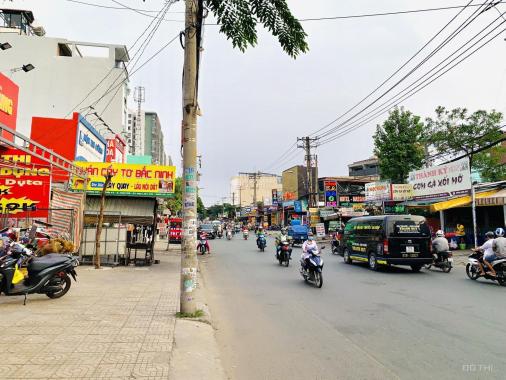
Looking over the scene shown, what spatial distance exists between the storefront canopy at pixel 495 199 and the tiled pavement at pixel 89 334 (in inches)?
653

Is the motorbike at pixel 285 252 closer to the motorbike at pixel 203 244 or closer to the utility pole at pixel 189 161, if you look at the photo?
the motorbike at pixel 203 244

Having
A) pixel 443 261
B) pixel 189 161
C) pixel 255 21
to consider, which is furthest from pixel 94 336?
pixel 443 261

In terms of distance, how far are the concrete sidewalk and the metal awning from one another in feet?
21.0

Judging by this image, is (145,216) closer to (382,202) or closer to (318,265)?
(318,265)

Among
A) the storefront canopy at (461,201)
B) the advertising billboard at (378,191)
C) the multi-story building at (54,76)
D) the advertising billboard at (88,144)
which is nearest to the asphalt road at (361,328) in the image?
the storefront canopy at (461,201)

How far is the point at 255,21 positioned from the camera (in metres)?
5.32

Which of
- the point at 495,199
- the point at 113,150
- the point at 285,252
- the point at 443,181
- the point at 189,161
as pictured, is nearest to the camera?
the point at 189,161

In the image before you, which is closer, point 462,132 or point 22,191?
point 22,191

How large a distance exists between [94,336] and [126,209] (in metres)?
10.9

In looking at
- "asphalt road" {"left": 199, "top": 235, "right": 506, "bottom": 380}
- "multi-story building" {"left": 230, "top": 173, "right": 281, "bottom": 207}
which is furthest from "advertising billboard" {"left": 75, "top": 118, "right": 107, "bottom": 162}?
"multi-story building" {"left": 230, "top": 173, "right": 281, "bottom": 207}

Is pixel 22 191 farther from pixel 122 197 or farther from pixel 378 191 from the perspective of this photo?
pixel 378 191

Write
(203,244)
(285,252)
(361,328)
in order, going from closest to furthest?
(361,328)
(285,252)
(203,244)

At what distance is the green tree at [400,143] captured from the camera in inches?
1110

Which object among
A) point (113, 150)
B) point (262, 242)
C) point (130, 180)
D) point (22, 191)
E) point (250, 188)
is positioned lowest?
point (262, 242)
